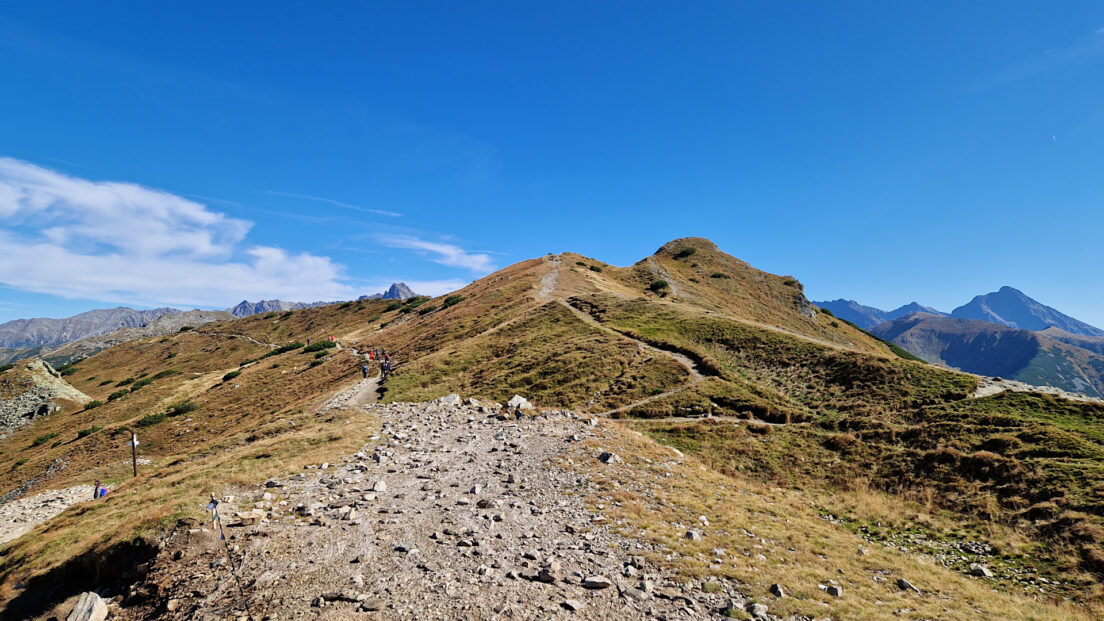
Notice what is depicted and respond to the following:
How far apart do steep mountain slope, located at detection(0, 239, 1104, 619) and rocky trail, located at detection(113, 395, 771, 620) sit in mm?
128

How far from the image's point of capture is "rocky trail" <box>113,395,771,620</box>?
30.8ft

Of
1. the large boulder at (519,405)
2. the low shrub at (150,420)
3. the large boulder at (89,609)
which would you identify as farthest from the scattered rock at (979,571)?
the low shrub at (150,420)

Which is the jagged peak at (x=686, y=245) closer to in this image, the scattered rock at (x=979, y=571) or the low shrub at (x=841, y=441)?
the low shrub at (x=841, y=441)

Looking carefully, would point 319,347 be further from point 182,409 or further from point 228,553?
point 228,553

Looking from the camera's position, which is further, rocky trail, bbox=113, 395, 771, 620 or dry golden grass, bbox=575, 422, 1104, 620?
dry golden grass, bbox=575, 422, 1104, 620

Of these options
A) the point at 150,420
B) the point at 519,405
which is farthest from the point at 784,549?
the point at 150,420

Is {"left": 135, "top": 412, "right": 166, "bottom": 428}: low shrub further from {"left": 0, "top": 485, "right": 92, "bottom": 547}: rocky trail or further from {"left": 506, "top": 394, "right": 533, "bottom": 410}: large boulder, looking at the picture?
{"left": 506, "top": 394, "right": 533, "bottom": 410}: large boulder

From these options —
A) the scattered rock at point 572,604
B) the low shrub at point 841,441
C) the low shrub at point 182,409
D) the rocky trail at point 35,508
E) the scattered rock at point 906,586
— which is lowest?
the rocky trail at point 35,508

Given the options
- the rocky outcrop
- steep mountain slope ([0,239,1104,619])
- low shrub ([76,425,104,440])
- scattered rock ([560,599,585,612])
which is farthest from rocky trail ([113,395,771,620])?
the rocky outcrop

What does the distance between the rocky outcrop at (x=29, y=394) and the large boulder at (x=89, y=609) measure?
8842 cm

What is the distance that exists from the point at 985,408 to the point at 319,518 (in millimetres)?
34892

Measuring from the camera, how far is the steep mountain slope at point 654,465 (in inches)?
468

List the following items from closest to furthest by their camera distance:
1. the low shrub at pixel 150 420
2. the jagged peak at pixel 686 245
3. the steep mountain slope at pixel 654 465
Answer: the steep mountain slope at pixel 654 465 → the low shrub at pixel 150 420 → the jagged peak at pixel 686 245

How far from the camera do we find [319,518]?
43.3 feet
